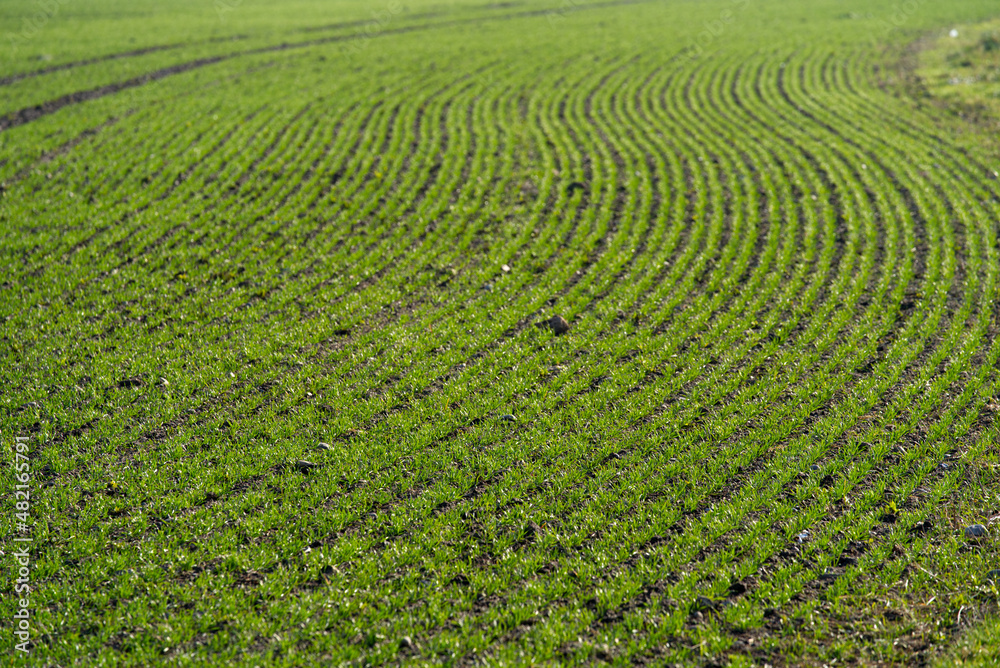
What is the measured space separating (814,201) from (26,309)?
20.6 metres

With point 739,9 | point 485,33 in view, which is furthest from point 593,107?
point 739,9

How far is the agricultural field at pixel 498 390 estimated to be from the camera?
8.14m

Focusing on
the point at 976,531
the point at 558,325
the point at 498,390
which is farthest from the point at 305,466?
the point at 976,531

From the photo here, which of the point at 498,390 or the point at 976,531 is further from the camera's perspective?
the point at 498,390

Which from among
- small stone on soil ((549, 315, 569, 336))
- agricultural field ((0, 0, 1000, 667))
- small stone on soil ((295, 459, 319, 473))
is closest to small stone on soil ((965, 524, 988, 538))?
agricultural field ((0, 0, 1000, 667))

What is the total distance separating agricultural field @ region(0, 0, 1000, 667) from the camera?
8.14 meters

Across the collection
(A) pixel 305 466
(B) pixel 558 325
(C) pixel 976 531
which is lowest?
(C) pixel 976 531

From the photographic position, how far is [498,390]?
12.5 meters

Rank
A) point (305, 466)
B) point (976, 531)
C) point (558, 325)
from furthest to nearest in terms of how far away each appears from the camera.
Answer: point (558, 325) < point (305, 466) < point (976, 531)

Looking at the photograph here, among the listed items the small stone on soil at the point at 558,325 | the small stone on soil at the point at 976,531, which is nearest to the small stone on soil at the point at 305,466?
the small stone on soil at the point at 558,325

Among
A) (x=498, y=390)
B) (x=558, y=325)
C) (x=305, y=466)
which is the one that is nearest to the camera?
(x=305, y=466)

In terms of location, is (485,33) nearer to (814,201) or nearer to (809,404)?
(814,201)

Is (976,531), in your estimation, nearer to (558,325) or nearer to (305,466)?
(558,325)

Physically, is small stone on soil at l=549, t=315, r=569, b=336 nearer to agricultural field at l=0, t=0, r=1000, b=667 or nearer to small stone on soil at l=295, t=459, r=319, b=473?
agricultural field at l=0, t=0, r=1000, b=667
